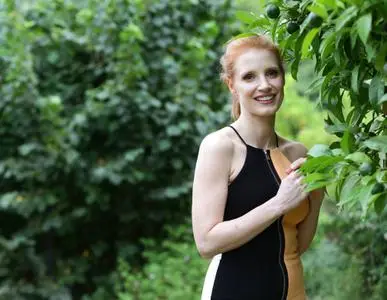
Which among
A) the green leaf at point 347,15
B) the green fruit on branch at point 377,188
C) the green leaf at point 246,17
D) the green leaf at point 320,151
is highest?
the green leaf at point 246,17

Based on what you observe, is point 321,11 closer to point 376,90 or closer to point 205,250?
point 376,90

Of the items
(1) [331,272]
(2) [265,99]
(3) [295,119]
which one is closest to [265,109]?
(2) [265,99]

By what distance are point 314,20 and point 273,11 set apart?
0.32 metres

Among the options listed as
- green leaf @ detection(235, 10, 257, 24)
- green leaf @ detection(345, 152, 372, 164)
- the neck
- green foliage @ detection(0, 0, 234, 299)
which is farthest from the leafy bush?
green leaf @ detection(345, 152, 372, 164)

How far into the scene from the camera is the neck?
2.64m

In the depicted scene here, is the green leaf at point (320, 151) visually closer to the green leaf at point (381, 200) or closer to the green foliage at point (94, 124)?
the green leaf at point (381, 200)

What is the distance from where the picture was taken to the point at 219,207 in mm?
2518

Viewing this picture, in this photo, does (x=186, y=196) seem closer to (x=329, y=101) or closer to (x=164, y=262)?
(x=164, y=262)

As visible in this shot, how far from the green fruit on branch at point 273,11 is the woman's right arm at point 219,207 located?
0.51m

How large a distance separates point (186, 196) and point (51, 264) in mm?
1193

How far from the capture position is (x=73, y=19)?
245 inches

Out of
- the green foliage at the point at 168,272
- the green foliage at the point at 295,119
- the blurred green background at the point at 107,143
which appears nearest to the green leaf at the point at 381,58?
the blurred green background at the point at 107,143

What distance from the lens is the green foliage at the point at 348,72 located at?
1767 mm

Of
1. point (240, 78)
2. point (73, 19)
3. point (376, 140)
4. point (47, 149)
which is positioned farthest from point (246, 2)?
point (376, 140)
